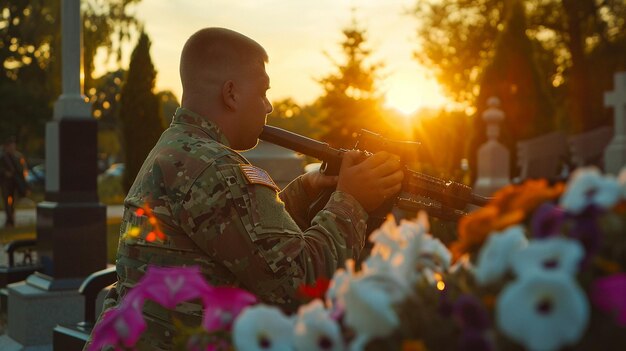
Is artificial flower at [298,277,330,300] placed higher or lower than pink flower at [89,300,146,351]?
higher

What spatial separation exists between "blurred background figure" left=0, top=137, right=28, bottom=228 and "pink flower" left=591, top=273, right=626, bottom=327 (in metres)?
19.7

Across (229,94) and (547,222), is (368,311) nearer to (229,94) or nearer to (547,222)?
(547,222)

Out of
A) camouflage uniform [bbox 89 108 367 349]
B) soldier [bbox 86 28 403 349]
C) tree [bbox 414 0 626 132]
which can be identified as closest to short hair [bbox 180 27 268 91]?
soldier [bbox 86 28 403 349]

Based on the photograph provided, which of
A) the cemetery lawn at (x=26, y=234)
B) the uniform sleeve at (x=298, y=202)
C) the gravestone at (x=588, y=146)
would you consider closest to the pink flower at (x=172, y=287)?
the uniform sleeve at (x=298, y=202)

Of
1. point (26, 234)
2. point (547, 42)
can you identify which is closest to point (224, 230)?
point (26, 234)

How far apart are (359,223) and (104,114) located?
271 ft

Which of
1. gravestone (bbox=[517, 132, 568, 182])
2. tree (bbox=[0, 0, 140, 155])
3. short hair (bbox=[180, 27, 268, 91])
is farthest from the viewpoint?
tree (bbox=[0, 0, 140, 155])

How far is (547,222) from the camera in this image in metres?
1.02

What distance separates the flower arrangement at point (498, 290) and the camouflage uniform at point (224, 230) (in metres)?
1.07

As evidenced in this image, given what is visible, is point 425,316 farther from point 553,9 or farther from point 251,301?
point 553,9

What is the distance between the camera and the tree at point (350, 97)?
145ft

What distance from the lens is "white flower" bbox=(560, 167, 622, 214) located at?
1000 mm

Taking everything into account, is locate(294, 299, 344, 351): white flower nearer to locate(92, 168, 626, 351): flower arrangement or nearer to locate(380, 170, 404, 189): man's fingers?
locate(92, 168, 626, 351): flower arrangement

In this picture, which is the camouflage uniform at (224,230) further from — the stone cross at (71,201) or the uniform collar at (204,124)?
the stone cross at (71,201)
